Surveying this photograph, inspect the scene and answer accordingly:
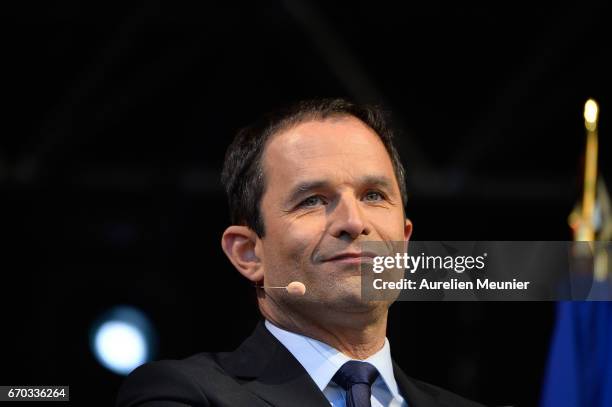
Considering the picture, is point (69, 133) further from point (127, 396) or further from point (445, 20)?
point (127, 396)

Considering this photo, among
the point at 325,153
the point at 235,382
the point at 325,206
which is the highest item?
the point at 325,153

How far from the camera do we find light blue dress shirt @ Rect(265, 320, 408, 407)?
7.13 ft

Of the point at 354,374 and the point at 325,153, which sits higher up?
the point at 325,153

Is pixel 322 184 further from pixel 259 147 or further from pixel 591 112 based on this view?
pixel 591 112

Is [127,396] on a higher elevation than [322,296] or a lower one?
lower

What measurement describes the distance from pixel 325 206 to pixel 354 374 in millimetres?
350

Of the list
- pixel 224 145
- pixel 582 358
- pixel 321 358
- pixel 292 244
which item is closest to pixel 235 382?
pixel 321 358

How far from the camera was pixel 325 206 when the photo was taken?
219 centimetres

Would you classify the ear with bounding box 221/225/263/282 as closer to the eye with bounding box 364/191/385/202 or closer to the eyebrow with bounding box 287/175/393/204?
the eyebrow with bounding box 287/175/393/204

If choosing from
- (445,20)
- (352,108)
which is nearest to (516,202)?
(445,20)

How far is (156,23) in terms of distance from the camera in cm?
447

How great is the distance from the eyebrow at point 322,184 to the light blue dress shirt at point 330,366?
0.98 ft

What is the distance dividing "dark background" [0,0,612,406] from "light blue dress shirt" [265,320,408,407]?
2.04 m

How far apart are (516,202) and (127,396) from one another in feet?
10.7
